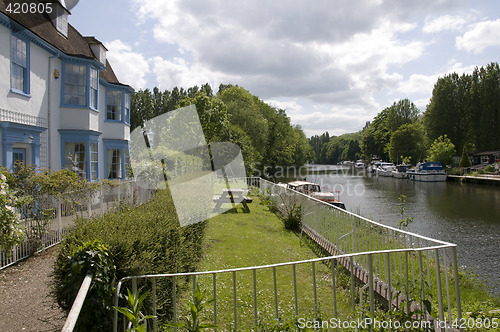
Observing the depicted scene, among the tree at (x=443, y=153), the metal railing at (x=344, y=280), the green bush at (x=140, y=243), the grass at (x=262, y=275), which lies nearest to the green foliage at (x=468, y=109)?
the tree at (x=443, y=153)

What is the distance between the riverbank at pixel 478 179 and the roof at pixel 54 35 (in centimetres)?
4281

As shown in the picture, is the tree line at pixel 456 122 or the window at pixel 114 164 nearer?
the window at pixel 114 164

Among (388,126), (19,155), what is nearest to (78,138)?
(19,155)

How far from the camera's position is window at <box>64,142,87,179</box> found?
14.7 m

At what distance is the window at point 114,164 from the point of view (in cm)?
1886

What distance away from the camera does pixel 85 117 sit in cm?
1505

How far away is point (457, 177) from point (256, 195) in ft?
134

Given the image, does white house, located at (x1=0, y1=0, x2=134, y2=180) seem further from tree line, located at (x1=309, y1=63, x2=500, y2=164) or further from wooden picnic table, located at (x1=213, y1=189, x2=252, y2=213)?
tree line, located at (x1=309, y1=63, x2=500, y2=164)

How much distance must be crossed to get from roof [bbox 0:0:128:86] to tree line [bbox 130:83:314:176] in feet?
44.2

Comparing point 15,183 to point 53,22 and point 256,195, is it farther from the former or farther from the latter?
point 256,195

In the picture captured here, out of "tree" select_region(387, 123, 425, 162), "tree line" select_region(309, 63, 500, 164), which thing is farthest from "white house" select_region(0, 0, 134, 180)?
"tree" select_region(387, 123, 425, 162)

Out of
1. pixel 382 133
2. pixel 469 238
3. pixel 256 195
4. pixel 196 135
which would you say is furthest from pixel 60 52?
pixel 382 133

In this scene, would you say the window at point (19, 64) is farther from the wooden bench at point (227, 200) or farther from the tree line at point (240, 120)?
the tree line at point (240, 120)

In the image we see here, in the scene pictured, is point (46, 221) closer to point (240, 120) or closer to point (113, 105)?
point (113, 105)
